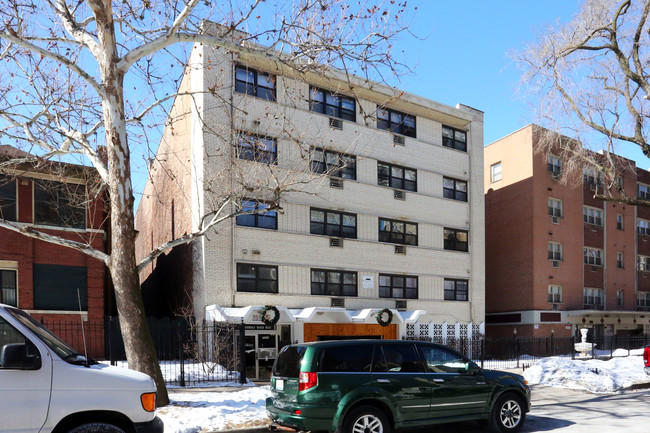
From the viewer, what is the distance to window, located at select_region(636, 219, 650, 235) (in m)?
43.6

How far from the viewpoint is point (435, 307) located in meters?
29.4

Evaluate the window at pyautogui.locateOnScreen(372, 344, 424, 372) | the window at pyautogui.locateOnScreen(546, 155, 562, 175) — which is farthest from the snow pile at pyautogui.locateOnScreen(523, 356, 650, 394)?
the window at pyautogui.locateOnScreen(546, 155, 562, 175)

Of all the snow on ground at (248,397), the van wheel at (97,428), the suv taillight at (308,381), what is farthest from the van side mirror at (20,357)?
the snow on ground at (248,397)

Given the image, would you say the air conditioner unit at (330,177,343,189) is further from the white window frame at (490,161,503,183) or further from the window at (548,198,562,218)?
the window at (548,198,562,218)

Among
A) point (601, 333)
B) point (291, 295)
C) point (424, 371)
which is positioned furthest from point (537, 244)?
point (424, 371)

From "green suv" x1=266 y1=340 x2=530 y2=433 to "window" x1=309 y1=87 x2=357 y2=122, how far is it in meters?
18.4

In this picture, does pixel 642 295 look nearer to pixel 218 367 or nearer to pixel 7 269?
pixel 218 367

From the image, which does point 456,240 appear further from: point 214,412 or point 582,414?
point 214,412

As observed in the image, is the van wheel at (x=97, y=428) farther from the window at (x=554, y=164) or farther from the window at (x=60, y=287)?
the window at (x=554, y=164)

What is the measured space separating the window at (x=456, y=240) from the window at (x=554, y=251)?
8339mm

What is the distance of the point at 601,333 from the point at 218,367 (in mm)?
31395

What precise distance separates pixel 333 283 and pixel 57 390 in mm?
20643

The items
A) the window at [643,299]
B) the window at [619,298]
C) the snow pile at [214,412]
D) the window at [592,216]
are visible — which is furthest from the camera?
the window at [643,299]

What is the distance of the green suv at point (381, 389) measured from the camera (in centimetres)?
816
